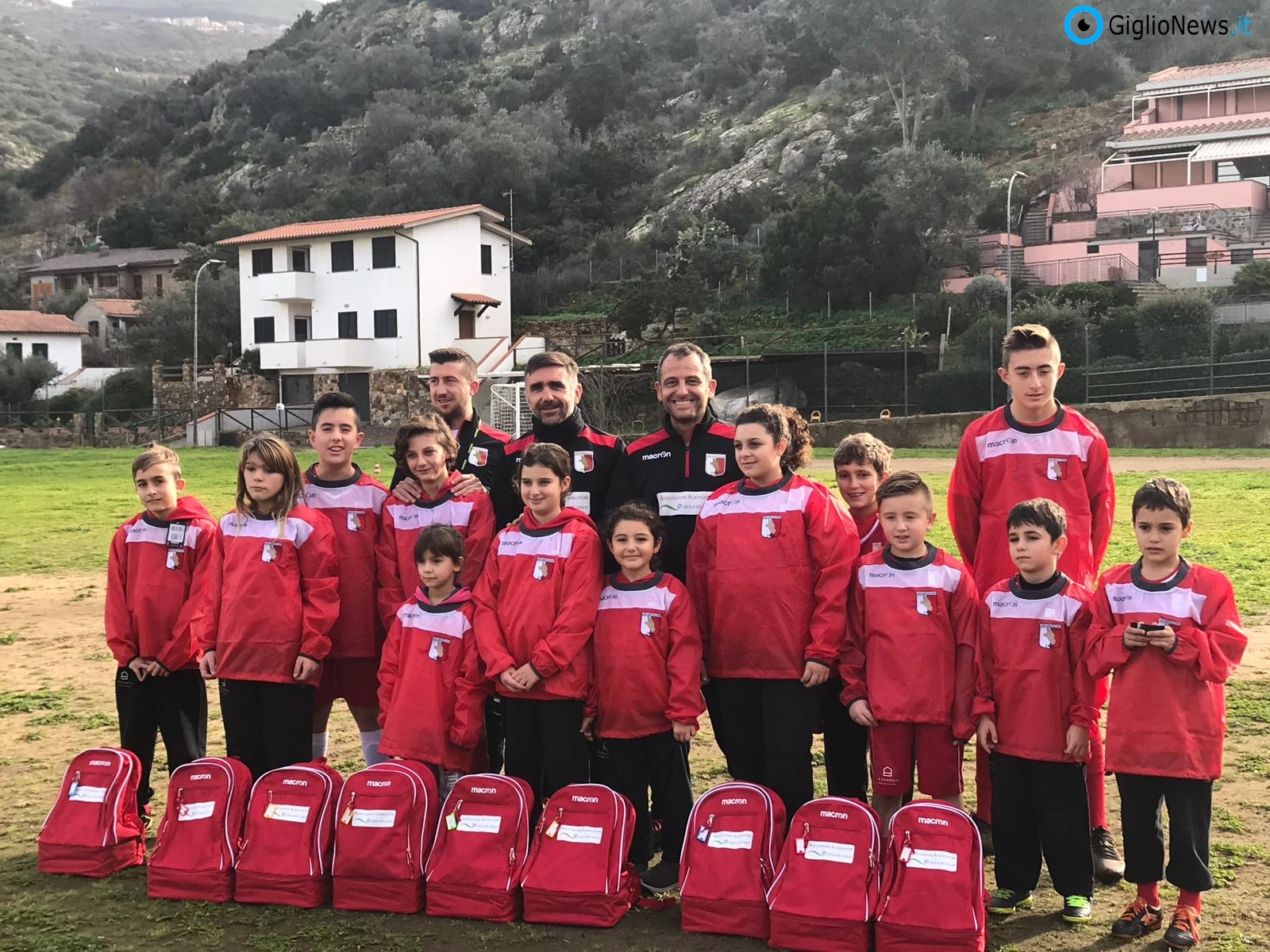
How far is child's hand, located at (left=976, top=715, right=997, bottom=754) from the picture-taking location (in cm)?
414

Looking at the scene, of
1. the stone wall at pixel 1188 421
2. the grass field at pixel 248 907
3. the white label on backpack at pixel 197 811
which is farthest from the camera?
the stone wall at pixel 1188 421

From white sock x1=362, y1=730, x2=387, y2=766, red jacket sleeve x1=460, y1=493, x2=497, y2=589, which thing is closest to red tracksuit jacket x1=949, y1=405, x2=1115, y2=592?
red jacket sleeve x1=460, y1=493, x2=497, y2=589

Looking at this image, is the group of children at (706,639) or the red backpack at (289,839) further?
the red backpack at (289,839)

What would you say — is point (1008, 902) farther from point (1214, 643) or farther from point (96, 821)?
point (96, 821)

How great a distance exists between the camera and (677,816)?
14.9 ft

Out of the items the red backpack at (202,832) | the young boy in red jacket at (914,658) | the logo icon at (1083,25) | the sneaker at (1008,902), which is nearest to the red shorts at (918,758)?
the young boy in red jacket at (914,658)

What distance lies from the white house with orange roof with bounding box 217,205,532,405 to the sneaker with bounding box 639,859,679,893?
124 feet

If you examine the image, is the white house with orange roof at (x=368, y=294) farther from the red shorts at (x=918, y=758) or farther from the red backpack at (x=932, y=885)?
the red backpack at (x=932, y=885)

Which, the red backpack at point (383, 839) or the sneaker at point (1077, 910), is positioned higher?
the red backpack at point (383, 839)

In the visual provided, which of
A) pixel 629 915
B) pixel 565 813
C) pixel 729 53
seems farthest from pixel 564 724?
pixel 729 53

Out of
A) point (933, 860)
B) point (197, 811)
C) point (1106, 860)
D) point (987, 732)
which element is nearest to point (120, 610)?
point (197, 811)

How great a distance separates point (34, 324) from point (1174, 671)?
59981 millimetres

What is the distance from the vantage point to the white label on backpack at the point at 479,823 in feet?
14.2

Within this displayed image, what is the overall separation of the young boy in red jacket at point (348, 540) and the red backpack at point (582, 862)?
52.3 inches
